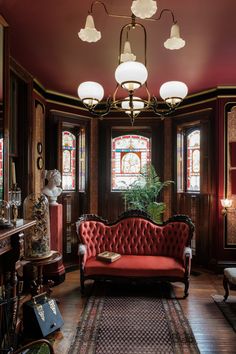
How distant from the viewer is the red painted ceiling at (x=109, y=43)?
97.7 inches

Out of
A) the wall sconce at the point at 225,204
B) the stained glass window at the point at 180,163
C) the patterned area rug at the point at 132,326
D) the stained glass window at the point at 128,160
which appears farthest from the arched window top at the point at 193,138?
the patterned area rug at the point at 132,326

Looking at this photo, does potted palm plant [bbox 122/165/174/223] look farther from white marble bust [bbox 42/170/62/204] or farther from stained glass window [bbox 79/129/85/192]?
white marble bust [bbox 42/170/62/204]

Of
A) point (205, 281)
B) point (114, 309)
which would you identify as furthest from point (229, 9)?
point (205, 281)

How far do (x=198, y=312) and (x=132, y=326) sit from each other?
0.86 meters

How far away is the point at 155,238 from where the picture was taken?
4.49 meters

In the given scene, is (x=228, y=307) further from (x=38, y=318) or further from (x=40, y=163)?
(x=40, y=163)

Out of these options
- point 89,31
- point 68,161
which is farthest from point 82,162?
point 89,31

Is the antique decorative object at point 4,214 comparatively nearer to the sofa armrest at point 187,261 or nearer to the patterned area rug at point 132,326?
the patterned area rug at point 132,326

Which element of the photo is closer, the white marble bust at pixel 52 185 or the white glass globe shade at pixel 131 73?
the white glass globe shade at pixel 131 73

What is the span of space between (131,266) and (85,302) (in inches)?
29.4

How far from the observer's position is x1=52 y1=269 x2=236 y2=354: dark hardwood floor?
2697 mm

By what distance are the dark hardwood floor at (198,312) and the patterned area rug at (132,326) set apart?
92mm

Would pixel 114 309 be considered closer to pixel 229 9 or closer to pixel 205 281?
pixel 205 281

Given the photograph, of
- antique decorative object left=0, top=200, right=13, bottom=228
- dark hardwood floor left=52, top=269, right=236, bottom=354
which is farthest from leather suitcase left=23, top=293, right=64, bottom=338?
antique decorative object left=0, top=200, right=13, bottom=228
